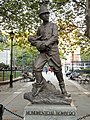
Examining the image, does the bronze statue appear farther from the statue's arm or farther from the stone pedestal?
the stone pedestal

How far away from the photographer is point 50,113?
24.6 ft

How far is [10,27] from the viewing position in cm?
2464

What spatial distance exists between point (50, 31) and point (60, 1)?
15511mm

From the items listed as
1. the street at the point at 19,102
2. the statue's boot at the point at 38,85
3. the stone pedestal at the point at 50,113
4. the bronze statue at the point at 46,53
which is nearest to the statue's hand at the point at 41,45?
the bronze statue at the point at 46,53

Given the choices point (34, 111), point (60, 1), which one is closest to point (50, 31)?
→ point (34, 111)

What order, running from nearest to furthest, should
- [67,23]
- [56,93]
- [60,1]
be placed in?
1. [56,93]
2. [60,1]
3. [67,23]

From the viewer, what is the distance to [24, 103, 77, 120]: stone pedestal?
746 cm

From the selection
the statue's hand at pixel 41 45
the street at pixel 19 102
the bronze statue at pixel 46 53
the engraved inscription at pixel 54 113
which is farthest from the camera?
the street at pixel 19 102

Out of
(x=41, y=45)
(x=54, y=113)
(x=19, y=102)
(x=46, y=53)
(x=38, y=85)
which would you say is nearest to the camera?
(x=54, y=113)

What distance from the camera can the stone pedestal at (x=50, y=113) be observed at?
746cm

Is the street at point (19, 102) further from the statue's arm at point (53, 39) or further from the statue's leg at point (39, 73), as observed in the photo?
the statue's arm at point (53, 39)

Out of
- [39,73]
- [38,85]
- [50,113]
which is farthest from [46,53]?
[50,113]

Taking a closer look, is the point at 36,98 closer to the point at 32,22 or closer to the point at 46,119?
→ the point at 46,119

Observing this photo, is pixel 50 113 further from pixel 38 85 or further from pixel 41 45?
pixel 41 45
